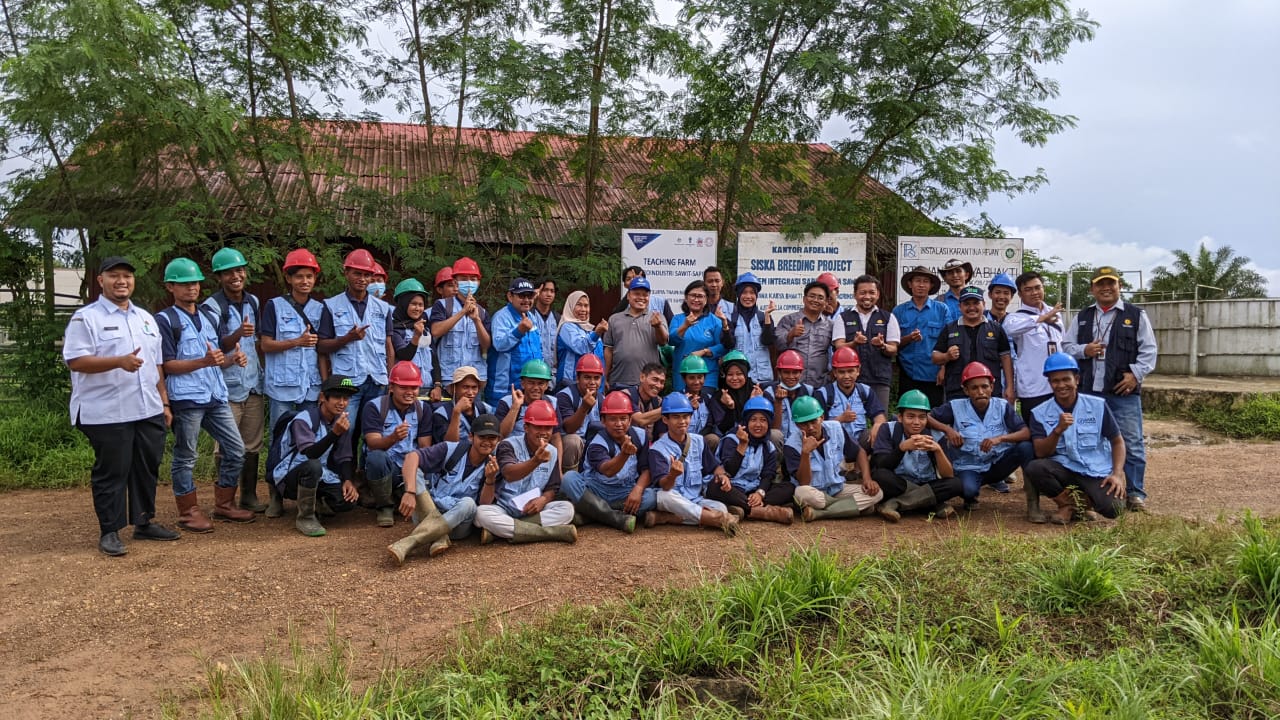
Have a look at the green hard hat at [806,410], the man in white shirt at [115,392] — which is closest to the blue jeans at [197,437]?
the man in white shirt at [115,392]

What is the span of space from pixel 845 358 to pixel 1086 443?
175cm

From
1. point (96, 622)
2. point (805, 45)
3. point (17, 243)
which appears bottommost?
point (96, 622)

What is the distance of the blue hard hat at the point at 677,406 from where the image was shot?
5605mm

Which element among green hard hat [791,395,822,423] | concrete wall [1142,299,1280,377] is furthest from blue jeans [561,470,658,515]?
concrete wall [1142,299,1280,377]

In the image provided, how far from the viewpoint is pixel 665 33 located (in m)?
8.80

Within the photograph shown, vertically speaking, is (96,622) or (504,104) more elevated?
(504,104)

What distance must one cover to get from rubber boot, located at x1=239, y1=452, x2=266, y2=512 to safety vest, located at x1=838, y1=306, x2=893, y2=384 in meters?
4.77

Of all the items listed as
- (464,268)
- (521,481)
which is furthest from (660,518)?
(464,268)

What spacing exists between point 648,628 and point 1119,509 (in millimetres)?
3739

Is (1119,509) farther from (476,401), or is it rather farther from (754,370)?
(476,401)

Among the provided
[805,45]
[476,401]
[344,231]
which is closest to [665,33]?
[805,45]

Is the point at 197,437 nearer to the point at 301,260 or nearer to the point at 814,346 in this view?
the point at 301,260

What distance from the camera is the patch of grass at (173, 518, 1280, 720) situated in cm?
312

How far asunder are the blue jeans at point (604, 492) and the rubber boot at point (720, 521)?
36 cm
